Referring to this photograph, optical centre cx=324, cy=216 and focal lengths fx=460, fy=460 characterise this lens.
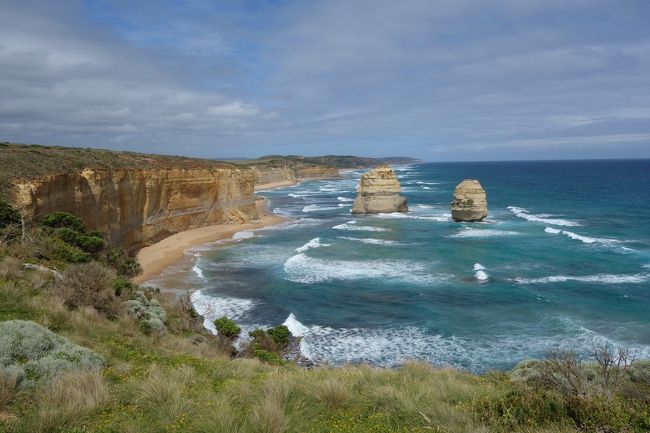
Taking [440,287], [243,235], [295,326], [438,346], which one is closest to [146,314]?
[295,326]

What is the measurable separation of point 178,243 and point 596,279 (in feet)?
103

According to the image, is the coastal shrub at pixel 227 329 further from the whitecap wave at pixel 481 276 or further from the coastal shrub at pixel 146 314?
the whitecap wave at pixel 481 276

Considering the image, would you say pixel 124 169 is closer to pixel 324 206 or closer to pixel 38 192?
pixel 38 192

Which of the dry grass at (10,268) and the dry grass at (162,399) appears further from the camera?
the dry grass at (10,268)

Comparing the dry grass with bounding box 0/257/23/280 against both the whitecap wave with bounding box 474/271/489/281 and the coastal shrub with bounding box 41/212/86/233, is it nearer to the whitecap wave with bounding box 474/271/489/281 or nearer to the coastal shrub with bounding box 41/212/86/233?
the coastal shrub with bounding box 41/212/86/233

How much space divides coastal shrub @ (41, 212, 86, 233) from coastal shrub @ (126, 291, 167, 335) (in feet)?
31.0

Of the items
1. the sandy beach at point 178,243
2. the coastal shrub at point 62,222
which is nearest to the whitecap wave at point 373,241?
the sandy beach at point 178,243

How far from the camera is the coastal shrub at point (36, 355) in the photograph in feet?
23.2

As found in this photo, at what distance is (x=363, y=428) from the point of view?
6230 mm

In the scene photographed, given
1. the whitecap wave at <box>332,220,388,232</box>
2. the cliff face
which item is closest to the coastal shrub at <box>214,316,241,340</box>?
the cliff face

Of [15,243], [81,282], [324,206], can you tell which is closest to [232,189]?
[324,206]

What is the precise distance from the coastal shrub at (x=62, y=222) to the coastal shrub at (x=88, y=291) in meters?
9.80

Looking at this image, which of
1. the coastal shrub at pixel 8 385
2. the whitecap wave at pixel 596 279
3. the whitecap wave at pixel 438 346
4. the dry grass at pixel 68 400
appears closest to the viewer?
the dry grass at pixel 68 400

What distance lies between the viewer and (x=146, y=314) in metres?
15.1
